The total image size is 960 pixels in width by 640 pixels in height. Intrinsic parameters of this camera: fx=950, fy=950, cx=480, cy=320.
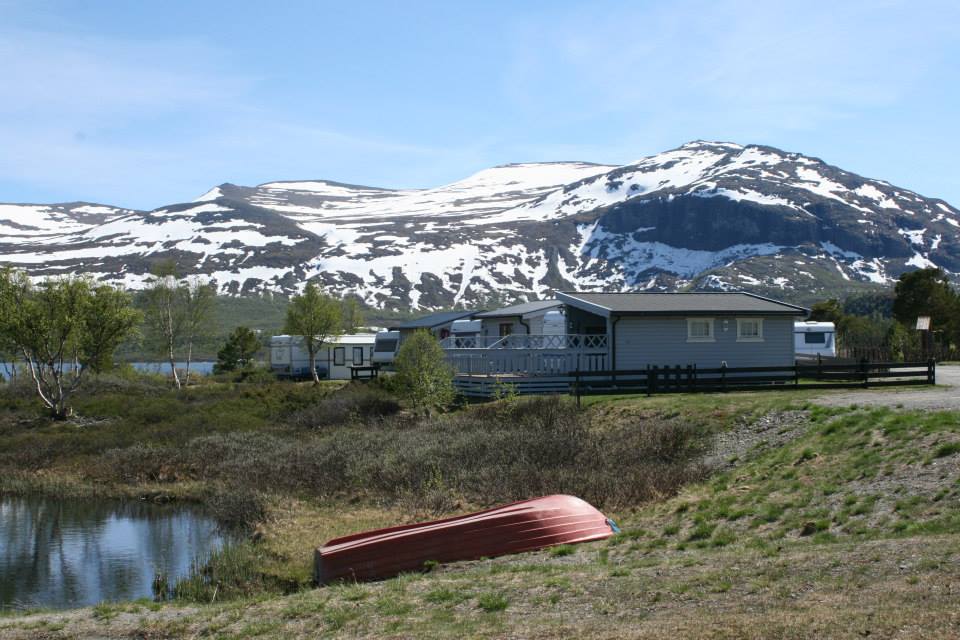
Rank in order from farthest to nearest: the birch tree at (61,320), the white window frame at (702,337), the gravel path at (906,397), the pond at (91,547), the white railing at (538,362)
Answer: the birch tree at (61,320), the white window frame at (702,337), the white railing at (538,362), the gravel path at (906,397), the pond at (91,547)

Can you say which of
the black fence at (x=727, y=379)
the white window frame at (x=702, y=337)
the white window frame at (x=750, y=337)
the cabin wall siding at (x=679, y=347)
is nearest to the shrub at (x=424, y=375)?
the black fence at (x=727, y=379)

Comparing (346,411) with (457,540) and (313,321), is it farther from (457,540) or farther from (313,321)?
(313,321)

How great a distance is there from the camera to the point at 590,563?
38.3 feet

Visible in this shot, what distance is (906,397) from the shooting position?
22.6 m

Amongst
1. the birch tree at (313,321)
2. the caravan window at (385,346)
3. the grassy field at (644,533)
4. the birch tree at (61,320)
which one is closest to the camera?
the grassy field at (644,533)

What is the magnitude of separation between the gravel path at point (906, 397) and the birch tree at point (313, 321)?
37079 mm

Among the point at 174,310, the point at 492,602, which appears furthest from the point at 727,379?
the point at 174,310

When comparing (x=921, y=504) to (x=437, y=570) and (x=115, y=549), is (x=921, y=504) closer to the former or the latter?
(x=437, y=570)

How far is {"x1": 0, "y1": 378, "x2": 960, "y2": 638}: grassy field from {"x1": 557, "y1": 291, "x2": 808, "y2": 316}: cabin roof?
628 cm

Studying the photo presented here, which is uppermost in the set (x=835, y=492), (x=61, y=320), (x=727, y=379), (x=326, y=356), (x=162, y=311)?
(x=162, y=311)

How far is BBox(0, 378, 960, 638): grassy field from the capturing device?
26.8 ft

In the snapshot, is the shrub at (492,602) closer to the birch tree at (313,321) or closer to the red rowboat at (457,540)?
the red rowboat at (457,540)

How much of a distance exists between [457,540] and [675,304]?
22543mm

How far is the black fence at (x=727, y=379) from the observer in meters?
27.4
